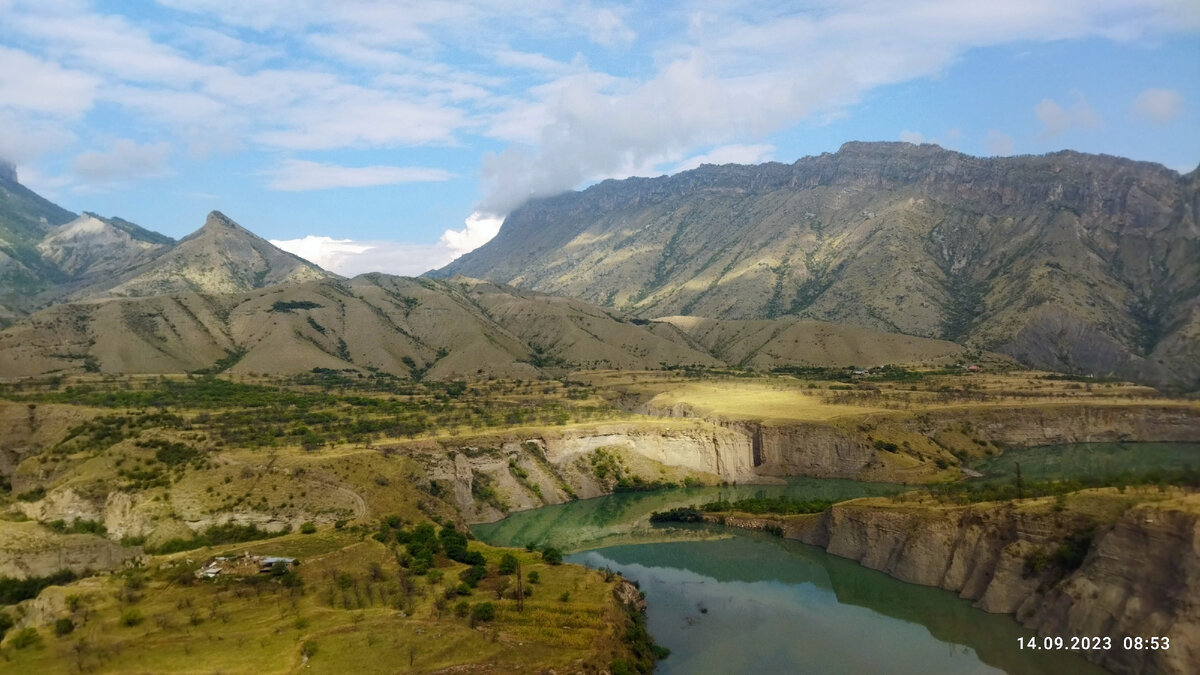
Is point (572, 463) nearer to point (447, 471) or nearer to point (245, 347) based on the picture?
point (447, 471)

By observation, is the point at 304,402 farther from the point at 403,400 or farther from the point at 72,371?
the point at 72,371

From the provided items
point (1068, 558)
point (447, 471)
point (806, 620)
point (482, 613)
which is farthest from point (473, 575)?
point (1068, 558)

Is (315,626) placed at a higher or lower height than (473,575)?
higher

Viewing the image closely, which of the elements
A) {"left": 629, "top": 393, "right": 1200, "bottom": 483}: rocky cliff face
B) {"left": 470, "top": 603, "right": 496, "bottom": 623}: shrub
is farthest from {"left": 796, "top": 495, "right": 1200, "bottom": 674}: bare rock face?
{"left": 629, "top": 393, "right": 1200, "bottom": 483}: rocky cliff face

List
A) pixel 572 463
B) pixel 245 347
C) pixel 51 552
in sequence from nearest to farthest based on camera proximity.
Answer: pixel 51 552
pixel 572 463
pixel 245 347

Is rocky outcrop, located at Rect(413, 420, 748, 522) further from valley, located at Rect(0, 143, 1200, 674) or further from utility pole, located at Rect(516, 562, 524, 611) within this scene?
utility pole, located at Rect(516, 562, 524, 611)

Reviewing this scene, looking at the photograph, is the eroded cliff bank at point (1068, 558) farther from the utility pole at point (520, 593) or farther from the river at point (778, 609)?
the utility pole at point (520, 593)

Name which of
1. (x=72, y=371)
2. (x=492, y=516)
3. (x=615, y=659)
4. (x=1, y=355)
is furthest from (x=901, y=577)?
(x=1, y=355)

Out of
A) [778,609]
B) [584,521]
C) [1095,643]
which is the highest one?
[1095,643]
